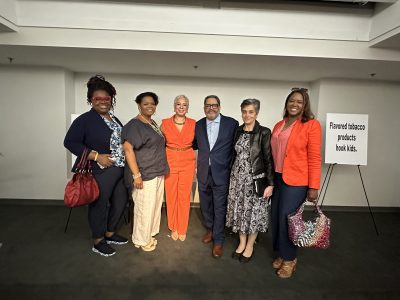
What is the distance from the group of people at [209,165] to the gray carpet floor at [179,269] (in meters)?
0.16

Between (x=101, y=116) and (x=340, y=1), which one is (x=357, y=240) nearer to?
(x=340, y=1)

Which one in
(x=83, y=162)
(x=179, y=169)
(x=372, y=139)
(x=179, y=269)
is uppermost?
(x=372, y=139)

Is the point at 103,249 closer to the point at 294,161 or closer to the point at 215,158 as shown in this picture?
the point at 215,158

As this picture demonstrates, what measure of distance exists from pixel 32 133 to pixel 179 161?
2666 millimetres

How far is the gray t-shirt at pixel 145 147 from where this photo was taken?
2.18 m

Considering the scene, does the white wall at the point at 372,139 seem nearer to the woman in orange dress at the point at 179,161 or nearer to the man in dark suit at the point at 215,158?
the man in dark suit at the point at 215,158

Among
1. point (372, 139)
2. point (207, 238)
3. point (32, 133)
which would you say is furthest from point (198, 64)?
point (372, 139)

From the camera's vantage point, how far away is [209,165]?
2303mm

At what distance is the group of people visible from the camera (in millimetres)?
1943

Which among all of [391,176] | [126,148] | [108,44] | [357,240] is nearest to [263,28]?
[108,44]

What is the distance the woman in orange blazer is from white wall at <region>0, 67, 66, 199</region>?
3.25 meters

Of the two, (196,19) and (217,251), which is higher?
(196,19)

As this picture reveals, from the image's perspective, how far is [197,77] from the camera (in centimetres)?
365

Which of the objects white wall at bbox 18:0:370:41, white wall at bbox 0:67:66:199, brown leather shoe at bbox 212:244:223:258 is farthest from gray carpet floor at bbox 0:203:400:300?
white wall at bbox 18:0:370:41
